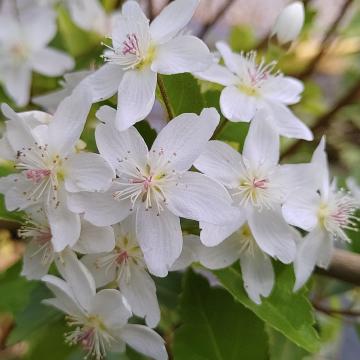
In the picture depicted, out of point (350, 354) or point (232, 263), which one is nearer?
point (232, 263)

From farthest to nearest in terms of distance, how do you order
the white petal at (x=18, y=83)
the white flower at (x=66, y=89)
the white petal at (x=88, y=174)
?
the white petal at (x=18, y=83) → the white flower at (x=66, y=89) → the white petal at (x=88, y=174)

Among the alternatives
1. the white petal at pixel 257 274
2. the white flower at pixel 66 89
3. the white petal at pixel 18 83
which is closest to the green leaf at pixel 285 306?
the white petal at pixel 257 274

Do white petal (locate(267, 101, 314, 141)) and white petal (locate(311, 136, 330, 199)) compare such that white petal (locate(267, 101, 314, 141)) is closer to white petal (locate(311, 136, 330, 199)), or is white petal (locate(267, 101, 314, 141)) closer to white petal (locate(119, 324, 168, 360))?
white petal (locate(311, 136, 330, 199))

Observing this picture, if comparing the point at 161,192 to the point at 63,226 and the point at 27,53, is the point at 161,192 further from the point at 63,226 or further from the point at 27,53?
the point at 27,53

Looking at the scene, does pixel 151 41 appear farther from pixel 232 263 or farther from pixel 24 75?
pixel 24 75

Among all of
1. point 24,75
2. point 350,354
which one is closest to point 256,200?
point 24,75

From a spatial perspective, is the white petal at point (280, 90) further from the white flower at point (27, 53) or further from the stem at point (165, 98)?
the white flower at point (27, 53)

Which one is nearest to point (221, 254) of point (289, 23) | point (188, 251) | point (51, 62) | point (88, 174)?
point (188, 251)
